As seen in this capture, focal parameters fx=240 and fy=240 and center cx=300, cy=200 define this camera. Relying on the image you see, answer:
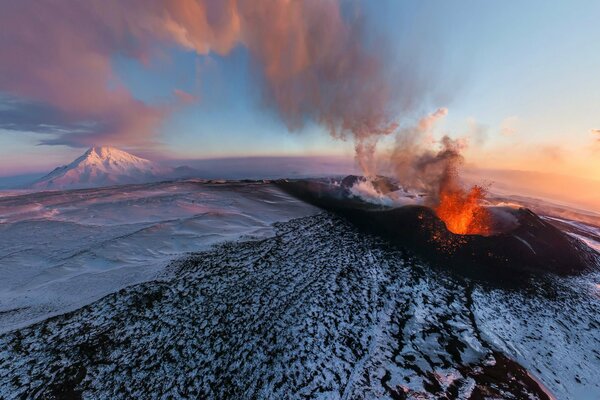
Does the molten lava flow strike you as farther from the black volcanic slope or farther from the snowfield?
the black volcanic slope


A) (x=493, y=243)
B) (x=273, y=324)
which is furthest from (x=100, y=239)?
(x=493, y=243)

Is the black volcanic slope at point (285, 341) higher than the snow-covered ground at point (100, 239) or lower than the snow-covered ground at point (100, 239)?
lower

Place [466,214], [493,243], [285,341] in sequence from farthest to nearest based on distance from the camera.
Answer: [466,214] → [493,243] → [285,341]

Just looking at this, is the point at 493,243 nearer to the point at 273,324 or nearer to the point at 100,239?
the point at 273,324

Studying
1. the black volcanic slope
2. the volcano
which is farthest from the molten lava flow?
the black volcanic slope

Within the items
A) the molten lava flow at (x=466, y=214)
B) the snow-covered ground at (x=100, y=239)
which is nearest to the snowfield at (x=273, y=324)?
the snow-covered ground at (x=100, y=239)

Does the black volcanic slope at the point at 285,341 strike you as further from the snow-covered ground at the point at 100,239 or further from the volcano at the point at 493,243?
the volcano at the point at 493,243
